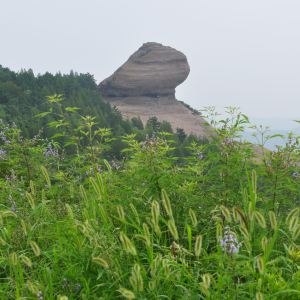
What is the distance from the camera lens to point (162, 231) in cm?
414

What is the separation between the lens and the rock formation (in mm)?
102688

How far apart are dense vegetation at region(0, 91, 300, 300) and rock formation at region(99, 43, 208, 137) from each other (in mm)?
94752

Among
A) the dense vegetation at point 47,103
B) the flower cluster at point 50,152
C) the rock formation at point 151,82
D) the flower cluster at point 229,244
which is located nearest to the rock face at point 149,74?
the rock formation at point 151,82

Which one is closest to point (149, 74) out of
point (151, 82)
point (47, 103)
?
point (151, 82)

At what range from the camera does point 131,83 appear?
338 ft

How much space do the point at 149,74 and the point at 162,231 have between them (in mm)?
101615

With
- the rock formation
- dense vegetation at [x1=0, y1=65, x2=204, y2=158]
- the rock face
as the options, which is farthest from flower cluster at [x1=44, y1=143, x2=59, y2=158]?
the rock face

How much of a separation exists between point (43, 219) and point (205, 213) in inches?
58.9

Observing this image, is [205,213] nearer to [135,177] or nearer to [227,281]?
[135,177]

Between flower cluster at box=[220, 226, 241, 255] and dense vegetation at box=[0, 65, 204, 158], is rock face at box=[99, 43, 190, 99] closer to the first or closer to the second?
dense vegetation at box=[0, 65, 204, 158]

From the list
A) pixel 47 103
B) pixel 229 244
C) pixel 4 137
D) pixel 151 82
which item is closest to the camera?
pixel 229 244

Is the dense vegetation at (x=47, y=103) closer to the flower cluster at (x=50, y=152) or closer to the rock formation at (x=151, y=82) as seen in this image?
the rock formation at (x=151, y=82)

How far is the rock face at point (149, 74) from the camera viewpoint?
104m

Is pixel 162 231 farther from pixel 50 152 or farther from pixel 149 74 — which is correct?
pixel 149 74
